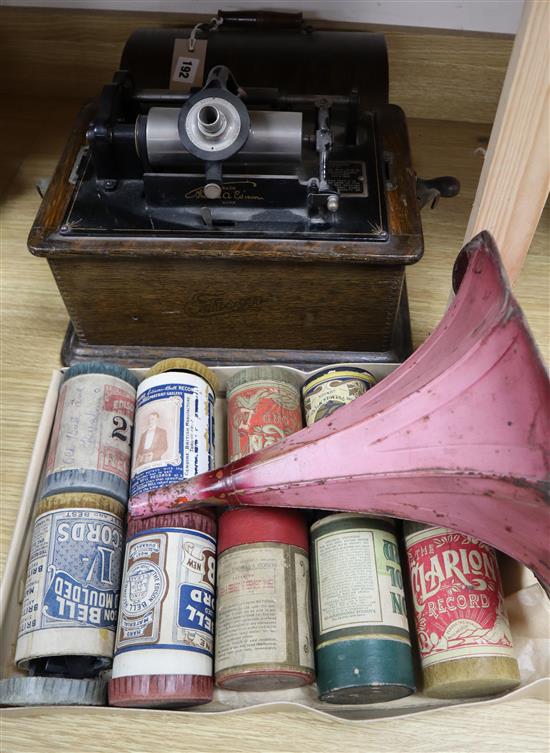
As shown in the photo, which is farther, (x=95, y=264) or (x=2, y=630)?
(x=95, y=264)

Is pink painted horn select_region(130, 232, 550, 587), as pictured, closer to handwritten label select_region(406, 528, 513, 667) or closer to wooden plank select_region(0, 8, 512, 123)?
handwritten label select_region(406, 528, 513, 667)

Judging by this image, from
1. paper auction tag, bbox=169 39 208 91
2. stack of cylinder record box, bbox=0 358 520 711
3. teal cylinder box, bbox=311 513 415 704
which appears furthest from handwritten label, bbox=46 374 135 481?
paper auction tag, bbox=169 39 208 91

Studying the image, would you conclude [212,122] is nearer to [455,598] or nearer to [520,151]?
[520,151]

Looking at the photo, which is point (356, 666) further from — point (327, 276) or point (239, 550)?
point (327, 276)

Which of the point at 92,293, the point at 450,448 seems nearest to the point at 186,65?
→ the point at 92,293

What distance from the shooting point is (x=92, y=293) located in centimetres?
136

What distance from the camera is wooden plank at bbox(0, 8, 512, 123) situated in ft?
5.77

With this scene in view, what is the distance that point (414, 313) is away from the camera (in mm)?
1568

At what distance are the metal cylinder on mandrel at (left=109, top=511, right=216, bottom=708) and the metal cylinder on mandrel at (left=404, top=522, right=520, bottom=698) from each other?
1.00 ft

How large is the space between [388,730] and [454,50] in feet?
4.77

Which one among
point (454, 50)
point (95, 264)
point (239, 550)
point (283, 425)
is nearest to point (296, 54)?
point (454, 50)

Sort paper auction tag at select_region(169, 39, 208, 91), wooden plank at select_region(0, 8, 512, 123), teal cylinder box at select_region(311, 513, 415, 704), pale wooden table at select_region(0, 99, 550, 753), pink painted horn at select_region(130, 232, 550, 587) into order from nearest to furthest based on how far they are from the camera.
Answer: pink painted horn at select_region(130, 232, 550, 587) < teal cylinder box at select_region(311, 513, 415, 704) < pale wooden table at select_region(0, 99, 550, 753) < paper auction tag at select_region(169, 39, 208, 91) < wooden plank at select_region(0, 8, 512, 123)

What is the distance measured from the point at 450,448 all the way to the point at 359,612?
0.28 metres

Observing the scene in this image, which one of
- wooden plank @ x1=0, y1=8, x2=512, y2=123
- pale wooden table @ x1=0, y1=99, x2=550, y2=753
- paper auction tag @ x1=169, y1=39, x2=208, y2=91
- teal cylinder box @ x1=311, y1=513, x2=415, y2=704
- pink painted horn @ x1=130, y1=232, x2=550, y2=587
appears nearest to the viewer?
pink painted horn @ x1=130, y1=232, x2=550, y2=587
